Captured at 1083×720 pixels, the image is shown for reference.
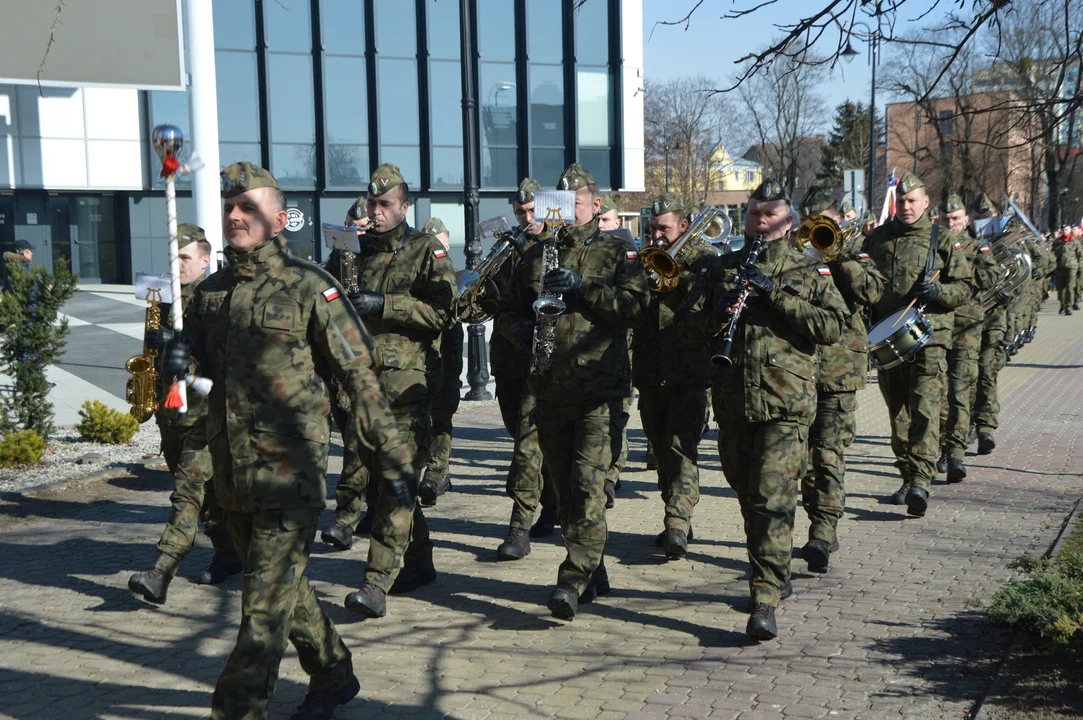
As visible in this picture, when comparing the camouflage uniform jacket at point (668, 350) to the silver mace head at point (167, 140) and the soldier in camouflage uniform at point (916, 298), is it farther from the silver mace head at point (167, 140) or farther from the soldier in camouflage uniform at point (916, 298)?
the silver mace head at point (167, 140)

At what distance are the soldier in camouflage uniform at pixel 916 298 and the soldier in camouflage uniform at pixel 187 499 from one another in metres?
4.71

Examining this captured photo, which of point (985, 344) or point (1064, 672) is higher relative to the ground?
point (985, 344)

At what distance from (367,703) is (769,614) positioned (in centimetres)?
195

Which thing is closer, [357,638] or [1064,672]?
[1064,672]

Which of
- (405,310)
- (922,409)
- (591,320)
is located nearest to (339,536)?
(405,310)

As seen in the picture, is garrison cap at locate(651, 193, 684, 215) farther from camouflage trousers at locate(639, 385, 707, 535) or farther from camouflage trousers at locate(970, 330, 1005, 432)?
camouflage trousers at locate(970, 330, 1005, 432)

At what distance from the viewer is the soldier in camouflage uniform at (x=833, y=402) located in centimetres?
717

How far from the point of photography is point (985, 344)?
11.3 meters

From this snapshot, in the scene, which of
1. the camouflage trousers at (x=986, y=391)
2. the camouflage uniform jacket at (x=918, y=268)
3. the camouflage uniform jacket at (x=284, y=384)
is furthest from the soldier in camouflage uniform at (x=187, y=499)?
the camouflage trousers at (x=986, y=391)

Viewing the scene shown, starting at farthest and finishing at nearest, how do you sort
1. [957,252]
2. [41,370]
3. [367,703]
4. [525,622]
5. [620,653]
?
1. [41,370]
2. [957,252]
3. [525,622]
4. [620,653]
5. [367,703]

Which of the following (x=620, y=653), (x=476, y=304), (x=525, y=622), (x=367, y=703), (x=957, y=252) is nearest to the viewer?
(x=367, y=703)

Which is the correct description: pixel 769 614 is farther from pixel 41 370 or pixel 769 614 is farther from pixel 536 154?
pixel 536 154

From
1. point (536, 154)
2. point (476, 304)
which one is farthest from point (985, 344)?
point (536, 154)

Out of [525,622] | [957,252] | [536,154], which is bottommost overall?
[525,622]
